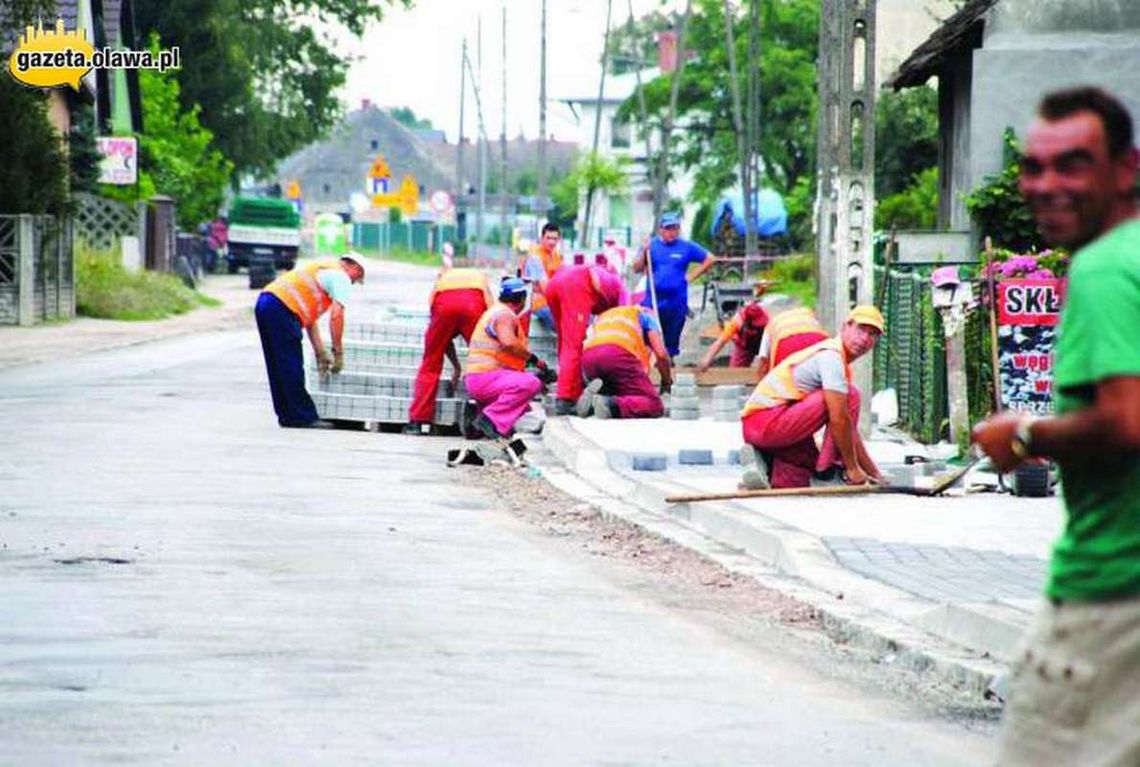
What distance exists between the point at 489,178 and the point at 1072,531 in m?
178

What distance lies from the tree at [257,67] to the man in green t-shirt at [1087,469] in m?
68.9

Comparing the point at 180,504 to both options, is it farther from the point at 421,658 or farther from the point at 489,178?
the point at 489,178

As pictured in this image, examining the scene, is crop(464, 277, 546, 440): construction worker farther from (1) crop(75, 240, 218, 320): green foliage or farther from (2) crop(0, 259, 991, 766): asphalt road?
(1) crop(75, 240, 218, 320): green foliage

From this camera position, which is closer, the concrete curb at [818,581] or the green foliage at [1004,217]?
the concrete curb at [818,581]

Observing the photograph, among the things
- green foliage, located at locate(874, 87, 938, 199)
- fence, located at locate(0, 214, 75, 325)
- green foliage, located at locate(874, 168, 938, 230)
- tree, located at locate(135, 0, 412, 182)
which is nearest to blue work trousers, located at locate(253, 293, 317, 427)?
fence, located at locate(0, 214, 75, 325)

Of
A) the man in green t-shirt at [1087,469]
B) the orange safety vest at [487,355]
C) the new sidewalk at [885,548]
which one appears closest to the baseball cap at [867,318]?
the new sidewalk at [885,548]

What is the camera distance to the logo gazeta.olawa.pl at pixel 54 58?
4394 cm

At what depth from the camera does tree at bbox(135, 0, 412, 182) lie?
72812mm

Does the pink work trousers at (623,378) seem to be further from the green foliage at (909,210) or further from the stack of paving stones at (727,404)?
the green foliage at (909,210)

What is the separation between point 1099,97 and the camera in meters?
4.73

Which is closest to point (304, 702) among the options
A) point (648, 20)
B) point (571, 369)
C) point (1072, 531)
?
point (1072, 531)

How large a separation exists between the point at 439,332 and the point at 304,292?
122cm

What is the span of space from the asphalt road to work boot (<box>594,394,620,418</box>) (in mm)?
6284

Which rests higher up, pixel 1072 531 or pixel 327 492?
pixel 1072 531
